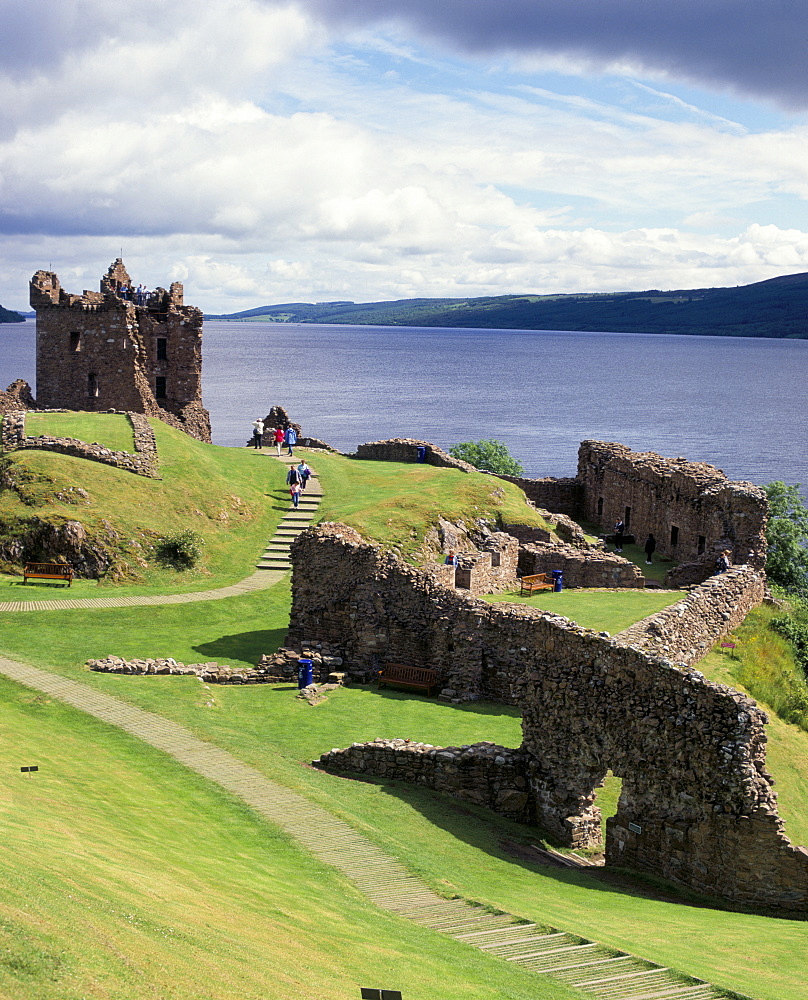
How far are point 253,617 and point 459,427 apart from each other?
407 feet

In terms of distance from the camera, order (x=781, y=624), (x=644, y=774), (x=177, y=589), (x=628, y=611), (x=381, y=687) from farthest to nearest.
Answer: (x=177, y=589), (x=781, y=624), (x=628, y=611), (x=381, y=687), (x=644, y=774)

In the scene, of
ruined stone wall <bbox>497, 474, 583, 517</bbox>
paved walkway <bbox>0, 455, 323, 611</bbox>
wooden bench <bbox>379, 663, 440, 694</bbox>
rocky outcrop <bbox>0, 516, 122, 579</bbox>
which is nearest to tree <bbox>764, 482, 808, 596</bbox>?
ruined stone wall <bbox>497, 474, 583, 517</bbox>

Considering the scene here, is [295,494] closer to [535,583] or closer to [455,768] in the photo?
[535,583]

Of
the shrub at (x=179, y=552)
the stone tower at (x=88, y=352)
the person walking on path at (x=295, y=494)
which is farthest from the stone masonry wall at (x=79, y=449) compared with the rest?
the stone tower at (x=88, y=352)

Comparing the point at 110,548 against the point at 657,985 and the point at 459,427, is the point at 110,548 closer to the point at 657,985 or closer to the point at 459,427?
the point at 657,985

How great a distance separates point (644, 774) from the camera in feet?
63.4

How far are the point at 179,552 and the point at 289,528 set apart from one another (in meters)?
6.32

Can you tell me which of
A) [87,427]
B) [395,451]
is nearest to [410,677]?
[87,427]

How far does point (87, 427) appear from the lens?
48500 millimetres

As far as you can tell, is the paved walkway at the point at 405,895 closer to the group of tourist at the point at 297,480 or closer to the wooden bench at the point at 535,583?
the wooden bench at the point at 535,583

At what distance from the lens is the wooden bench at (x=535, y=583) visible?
1462 inches

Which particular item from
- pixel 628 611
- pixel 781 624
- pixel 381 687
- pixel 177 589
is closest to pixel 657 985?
pixel 381 687

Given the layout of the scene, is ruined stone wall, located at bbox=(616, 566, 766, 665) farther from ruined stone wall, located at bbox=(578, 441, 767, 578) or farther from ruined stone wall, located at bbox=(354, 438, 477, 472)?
ruined stone wall, located at bbox=(354, 438, 477, 472)

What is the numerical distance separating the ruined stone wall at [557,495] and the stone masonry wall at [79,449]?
2420 cm
